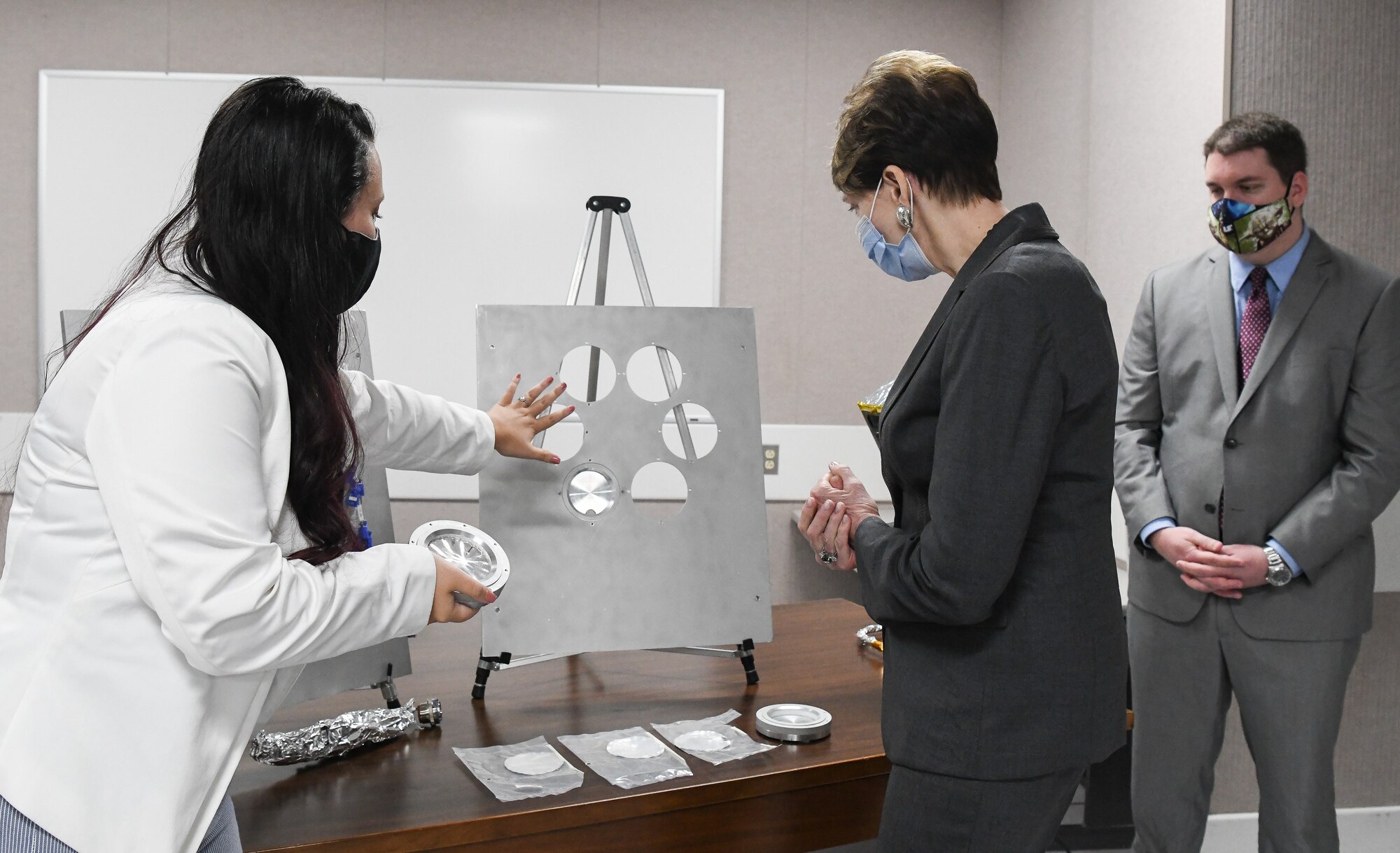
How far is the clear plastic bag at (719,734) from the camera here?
4.93 ft

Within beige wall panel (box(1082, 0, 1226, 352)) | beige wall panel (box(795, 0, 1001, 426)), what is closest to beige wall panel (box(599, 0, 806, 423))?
beige wall panel (box(795, 0, 1001, 426))

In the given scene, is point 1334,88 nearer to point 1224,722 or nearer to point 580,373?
point 1224,722

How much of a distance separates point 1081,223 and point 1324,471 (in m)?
1.44

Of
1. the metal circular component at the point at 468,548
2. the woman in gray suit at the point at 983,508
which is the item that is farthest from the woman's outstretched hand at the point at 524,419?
the woman in gray suit at the point at 983,508

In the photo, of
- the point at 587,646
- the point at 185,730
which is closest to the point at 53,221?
the point at 587,646

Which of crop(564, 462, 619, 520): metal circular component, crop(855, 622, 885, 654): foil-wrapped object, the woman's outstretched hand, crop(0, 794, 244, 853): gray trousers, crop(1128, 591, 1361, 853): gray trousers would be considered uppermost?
the woman's outstretched hand

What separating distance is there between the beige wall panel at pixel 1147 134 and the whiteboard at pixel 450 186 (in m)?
1.28

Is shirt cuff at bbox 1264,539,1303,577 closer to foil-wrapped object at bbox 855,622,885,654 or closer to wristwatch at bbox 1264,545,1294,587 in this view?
wristwatch at bbox 1264,545,1294,587

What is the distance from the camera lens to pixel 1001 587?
1.07 meters

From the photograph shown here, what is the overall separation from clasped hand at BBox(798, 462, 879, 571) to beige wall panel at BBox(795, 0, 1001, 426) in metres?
2.38

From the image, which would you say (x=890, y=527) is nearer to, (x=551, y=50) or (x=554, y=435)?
(x=554, y=435)

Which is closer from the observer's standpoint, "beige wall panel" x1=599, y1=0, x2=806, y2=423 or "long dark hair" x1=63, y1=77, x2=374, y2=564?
"long dark hair" x1=63, y1=77, x2=374, y2=564

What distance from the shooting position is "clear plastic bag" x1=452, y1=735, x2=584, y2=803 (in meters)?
1.36

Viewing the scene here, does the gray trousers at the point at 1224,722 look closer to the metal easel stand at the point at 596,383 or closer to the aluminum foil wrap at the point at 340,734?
the metal easel stand at the point at 596,383
